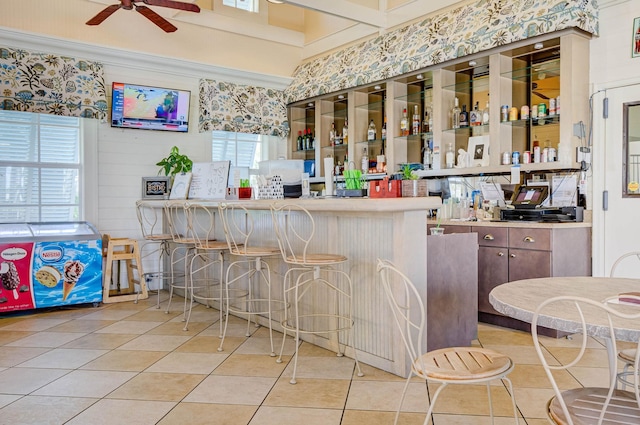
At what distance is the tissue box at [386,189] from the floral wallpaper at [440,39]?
2.11 m

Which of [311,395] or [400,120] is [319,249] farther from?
[400,120]

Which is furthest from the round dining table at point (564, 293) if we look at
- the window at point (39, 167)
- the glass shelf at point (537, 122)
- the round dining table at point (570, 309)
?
the window at point (39, 167)

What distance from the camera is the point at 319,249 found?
12.5 ft

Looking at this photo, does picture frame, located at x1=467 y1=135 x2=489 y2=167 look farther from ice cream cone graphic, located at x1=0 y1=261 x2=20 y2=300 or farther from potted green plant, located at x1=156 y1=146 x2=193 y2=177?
ice cream cone graphic, located at x1=0 y1=261 x2=20 y2=300

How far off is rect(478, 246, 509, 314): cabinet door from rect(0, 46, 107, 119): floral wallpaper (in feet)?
Result: 14.7

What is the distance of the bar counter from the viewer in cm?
311

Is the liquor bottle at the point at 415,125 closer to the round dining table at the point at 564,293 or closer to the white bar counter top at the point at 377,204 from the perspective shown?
the white bar counter top at the point at 377,204

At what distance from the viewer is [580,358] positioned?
4.77 ft

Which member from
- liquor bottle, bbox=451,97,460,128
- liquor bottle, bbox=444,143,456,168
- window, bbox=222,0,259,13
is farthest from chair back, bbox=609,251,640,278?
window, bbox=222,0,259,13

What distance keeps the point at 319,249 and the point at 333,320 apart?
550mm

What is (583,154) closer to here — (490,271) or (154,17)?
(490,271)

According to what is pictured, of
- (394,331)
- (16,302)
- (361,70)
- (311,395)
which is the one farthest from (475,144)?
(16,302)

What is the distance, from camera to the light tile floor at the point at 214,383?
8.59 ft

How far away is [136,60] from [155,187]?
157cm
